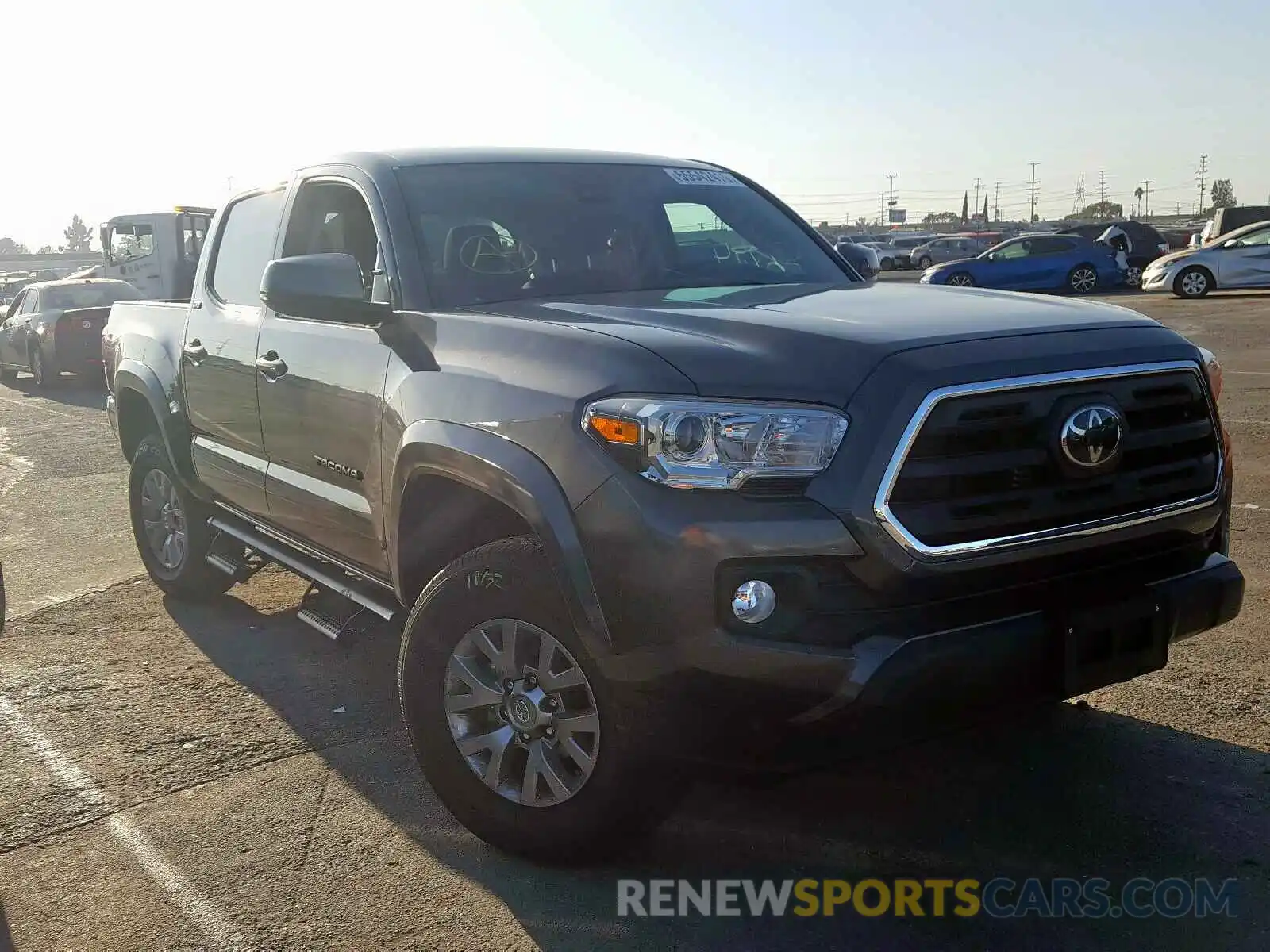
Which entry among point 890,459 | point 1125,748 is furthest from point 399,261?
point 1125,748

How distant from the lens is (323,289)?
156 inches

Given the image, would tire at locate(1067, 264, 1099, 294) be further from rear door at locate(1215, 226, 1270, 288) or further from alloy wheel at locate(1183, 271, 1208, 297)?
rear door at locate(1215, 226, 1270, 288)

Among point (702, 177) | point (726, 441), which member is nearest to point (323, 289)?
point (726, 441)

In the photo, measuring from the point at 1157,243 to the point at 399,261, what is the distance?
32.4m

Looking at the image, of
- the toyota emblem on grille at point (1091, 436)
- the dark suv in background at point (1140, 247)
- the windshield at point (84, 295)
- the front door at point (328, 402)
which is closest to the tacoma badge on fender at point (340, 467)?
the front door at point (328, 402)

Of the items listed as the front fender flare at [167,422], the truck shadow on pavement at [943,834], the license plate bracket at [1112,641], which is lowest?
the truck shadow on pavement at [943,834]

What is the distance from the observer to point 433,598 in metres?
3.55

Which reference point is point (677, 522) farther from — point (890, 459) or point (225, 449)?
point (225, 449)

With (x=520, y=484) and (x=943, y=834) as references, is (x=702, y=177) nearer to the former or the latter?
(x=520, y=484)

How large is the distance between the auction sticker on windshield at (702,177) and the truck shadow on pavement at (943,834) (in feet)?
7.50

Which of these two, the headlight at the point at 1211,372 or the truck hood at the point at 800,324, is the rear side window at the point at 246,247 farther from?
the headlight at the point at 1211,372

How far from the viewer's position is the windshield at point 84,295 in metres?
19.5

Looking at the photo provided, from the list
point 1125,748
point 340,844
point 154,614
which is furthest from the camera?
point 154,614

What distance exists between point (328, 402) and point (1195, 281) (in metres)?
24.1
